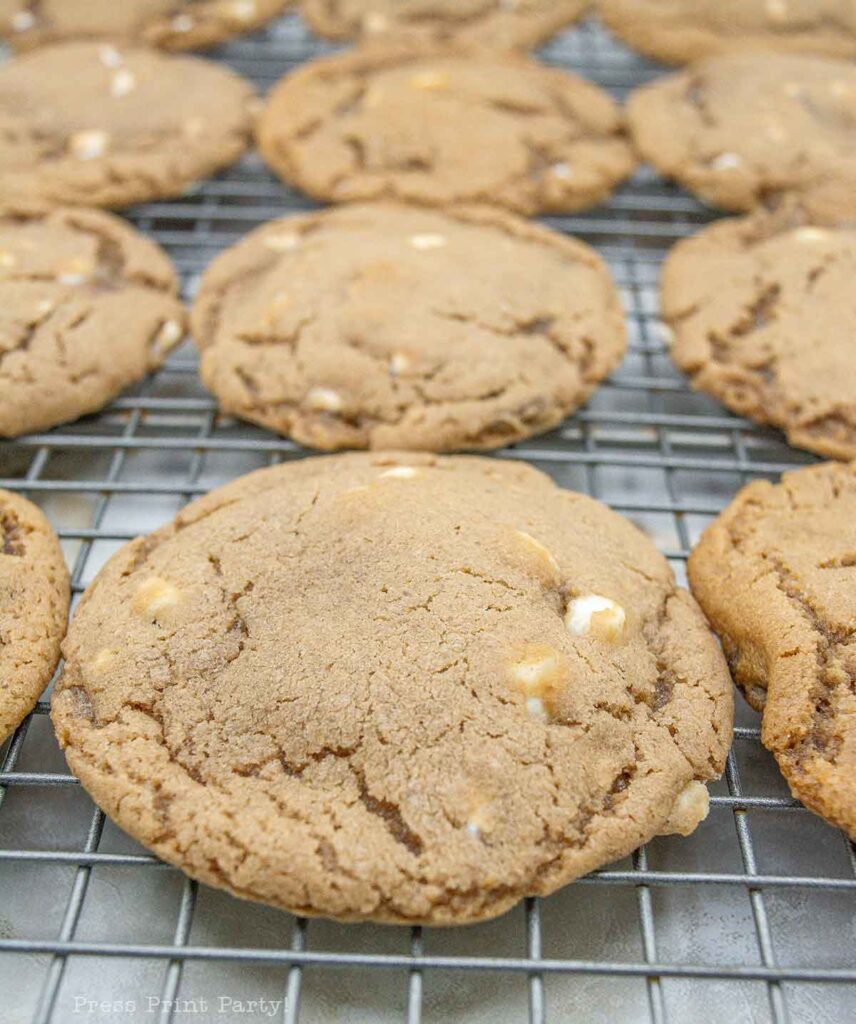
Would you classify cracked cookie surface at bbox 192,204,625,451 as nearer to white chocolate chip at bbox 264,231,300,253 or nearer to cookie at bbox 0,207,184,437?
white chocolate chip at bbox 264,231,300,253

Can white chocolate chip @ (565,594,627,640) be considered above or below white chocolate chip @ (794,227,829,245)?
below

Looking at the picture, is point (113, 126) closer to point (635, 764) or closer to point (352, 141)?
point (352, 141)

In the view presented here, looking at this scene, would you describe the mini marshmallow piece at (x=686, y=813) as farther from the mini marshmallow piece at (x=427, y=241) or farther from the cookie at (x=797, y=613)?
the mini marshmallow piece at (x=427, y=241)

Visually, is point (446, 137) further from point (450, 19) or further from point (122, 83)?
point (122, 83)

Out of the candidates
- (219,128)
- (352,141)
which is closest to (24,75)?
(219,128)

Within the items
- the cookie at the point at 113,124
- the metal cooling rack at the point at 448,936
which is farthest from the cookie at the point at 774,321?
the cookie at the point at 113,124

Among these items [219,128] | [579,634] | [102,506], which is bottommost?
[102,506]

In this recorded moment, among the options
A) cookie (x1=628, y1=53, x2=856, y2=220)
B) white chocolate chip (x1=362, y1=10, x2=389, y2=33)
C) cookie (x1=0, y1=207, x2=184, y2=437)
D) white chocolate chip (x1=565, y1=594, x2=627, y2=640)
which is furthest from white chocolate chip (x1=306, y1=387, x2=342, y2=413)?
white chocolate chip (x1=362, y1=10, x2=389, y2=33)
